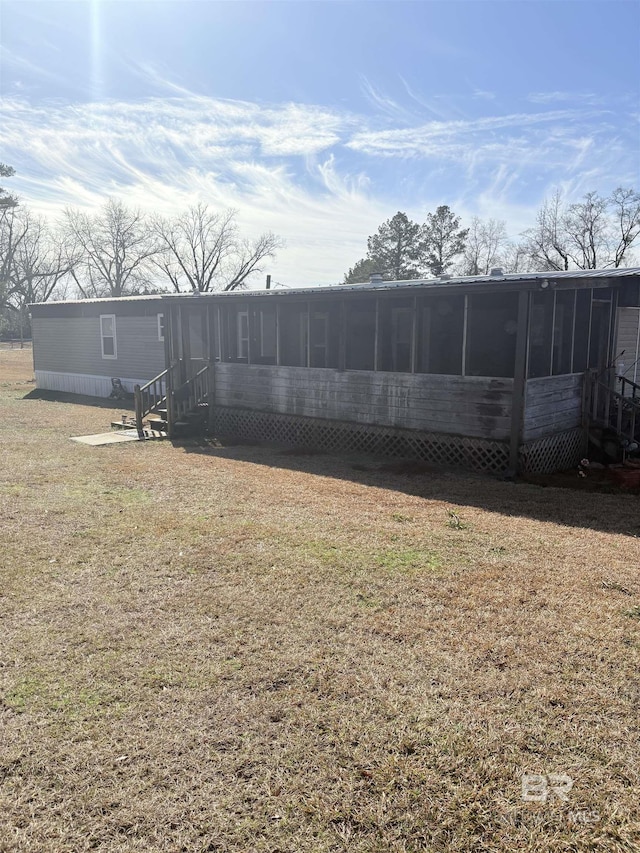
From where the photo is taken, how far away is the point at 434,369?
1116 cm

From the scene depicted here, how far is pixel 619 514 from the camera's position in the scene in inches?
319

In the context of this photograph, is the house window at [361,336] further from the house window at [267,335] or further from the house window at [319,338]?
the house window at [267,335]

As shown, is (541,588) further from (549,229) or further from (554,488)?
(549,229)

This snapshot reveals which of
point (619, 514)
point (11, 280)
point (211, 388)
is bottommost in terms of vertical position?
point (619, 514)

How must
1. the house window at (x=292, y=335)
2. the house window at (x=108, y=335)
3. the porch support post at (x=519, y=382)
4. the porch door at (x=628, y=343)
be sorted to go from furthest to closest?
1. the house window at (x=108, y=335)
2. the house window at (x=292, y=335)
3. the porch door at (x=628, y=343)
4. the porch support post at (x=519, y=382)

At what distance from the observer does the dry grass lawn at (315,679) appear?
9.30ft

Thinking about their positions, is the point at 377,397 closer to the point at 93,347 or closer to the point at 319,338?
the point at 319,338

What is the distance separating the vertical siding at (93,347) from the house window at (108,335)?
0.17m

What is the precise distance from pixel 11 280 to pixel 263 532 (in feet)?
194

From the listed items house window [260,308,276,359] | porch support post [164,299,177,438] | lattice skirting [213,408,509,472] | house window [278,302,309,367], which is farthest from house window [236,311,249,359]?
lattice skirting [213,408,509,472]

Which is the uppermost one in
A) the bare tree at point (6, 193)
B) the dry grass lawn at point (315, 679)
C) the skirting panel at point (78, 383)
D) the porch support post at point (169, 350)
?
the bare tree at point (6, 193)

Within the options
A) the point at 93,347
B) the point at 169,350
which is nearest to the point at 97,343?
the point at 93,347

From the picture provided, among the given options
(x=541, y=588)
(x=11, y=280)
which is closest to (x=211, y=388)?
(x=541, y=588)

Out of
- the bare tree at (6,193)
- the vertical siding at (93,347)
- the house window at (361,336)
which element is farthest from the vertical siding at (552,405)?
the bare tree at (6,193)
